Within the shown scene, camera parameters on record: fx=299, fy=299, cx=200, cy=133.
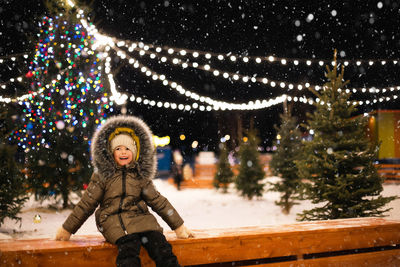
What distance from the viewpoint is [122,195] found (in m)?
3.18

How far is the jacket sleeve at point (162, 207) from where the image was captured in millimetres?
3230

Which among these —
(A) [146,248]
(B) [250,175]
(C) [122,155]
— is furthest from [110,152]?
(B) [250,175]

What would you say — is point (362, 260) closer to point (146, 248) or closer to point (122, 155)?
point (146, 248)

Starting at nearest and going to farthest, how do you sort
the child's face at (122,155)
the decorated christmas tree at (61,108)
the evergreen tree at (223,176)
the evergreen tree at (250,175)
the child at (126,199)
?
the child at (126,199)
the child's face at (122,155)
the decorated christmas tree at (61,108)
the evergreen tree at (250,175)
the evergreen tree at (223,176)

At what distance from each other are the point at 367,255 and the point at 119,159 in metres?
3.35

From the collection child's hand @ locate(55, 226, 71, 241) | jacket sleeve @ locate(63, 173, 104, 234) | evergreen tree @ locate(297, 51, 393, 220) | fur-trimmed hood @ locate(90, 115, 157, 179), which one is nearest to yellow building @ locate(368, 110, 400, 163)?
evergreen tree @ locate(297, 51, 393, 220)

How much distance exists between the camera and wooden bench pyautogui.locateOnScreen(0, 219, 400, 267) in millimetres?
2910

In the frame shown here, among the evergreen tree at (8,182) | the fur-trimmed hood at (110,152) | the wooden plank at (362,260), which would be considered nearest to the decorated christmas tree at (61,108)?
the evergreen tree at (8,182)

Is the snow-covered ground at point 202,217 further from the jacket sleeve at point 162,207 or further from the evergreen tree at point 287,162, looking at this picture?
the jacket sleeve at point 162,207

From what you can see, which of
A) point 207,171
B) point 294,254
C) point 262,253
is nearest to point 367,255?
point 294,254

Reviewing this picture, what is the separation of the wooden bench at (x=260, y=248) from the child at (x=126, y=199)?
196mm

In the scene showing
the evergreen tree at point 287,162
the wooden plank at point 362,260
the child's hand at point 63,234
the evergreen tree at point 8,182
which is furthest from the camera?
the evergreen tree at point 287,162

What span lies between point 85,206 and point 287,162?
8.39 m

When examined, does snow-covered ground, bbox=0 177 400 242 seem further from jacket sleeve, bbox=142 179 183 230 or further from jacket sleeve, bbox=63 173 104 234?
jacket sleeve, bbox=142 179 183 230
